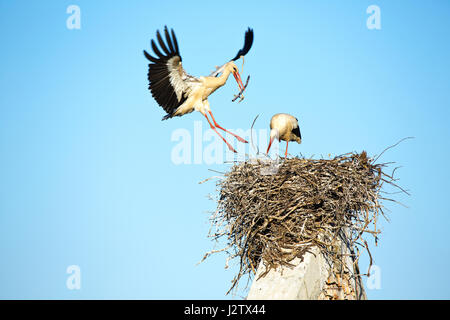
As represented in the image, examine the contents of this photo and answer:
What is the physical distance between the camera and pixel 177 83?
845 cm

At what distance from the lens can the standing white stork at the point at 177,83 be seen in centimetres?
778

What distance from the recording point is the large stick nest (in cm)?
584

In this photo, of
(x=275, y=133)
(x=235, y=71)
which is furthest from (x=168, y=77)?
(x=275, y=133)

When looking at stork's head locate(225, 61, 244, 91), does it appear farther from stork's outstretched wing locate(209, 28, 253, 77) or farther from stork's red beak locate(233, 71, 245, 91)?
stork's outstretched wing locate(209, 28, 253, 77)

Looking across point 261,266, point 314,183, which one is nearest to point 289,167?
point 314,183

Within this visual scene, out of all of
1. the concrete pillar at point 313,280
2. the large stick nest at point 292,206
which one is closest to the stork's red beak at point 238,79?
the large stick nest at point 292,206

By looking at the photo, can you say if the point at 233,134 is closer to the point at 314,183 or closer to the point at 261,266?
the point at 314,183

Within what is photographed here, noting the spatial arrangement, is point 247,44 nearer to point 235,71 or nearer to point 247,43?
point 247,43

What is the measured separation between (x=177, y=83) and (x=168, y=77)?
0.28 metres

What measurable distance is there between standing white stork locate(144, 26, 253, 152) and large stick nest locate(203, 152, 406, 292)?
163cm

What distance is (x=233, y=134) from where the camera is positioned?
8711 millimetres

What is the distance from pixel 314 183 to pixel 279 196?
0.47 m
